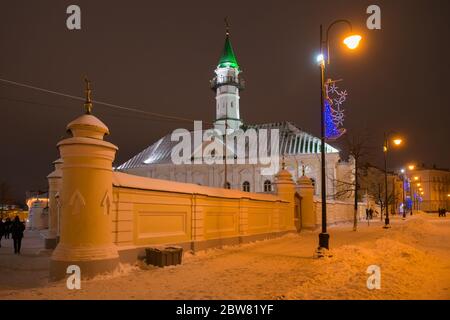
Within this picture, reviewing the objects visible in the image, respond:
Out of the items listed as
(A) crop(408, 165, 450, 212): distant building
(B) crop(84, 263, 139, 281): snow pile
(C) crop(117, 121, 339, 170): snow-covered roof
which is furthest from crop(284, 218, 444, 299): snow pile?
(A) crop(408, 165, 450, 212): distant building

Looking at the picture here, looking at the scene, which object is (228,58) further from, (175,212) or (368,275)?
(368,275)

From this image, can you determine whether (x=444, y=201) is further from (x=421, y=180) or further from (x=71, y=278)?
(x=71, y=278)

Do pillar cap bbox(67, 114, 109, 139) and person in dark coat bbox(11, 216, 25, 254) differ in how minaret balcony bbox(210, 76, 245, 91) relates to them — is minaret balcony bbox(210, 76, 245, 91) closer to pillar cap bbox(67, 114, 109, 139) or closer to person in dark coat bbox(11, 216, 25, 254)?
person in dark coat bbox(11, 216, 25, 254)

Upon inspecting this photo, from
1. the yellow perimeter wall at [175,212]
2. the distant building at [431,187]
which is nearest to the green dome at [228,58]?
the yellow perimeter wall at [175,212]

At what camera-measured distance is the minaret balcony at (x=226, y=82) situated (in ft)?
257

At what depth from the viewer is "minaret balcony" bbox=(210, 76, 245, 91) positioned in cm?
7831

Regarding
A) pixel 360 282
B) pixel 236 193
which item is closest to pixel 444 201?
pixel 236 193

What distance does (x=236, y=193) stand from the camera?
21688mm

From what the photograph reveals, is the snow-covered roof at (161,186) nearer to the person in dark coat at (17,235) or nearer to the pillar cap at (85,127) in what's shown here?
the pillar cap at (85,127)

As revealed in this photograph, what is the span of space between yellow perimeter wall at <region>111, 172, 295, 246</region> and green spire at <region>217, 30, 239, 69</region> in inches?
2291

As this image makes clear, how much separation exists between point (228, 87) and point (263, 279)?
228 feet

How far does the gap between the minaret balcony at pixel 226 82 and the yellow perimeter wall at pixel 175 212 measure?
56.0 metres
